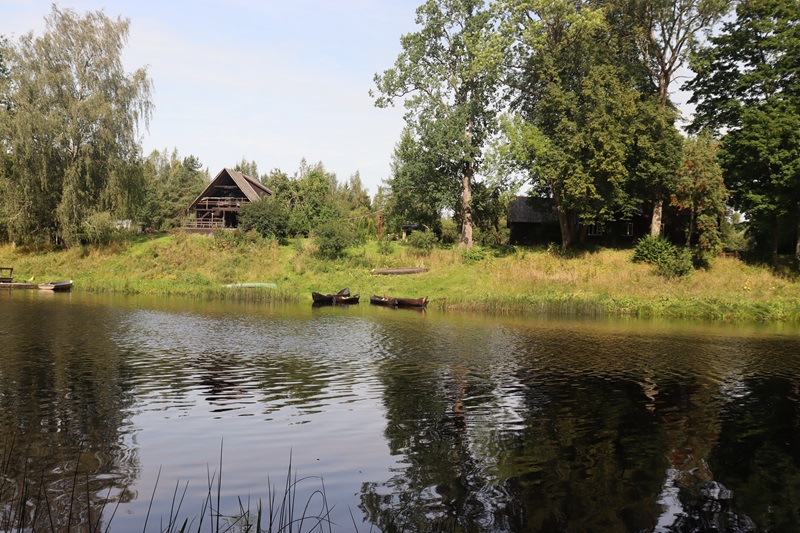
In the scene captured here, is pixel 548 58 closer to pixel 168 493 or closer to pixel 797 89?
pixel 797 89

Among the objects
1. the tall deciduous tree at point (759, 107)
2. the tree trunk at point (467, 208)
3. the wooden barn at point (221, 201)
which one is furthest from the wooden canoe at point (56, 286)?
the tall deciduous tree at point (759, 107)

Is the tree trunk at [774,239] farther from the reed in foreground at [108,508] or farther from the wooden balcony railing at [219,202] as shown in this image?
the wooden balcony railing at [219,202]

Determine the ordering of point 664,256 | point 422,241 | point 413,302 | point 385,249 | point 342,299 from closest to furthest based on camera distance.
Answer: point 413,302, point 342,299, point 664,256, point 422,241, point 385,249

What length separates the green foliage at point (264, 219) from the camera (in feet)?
203

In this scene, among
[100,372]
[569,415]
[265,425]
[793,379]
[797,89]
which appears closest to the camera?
[265,425]

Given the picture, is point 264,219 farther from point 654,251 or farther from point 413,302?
point 654,251

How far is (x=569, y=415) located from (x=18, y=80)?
2345 inches

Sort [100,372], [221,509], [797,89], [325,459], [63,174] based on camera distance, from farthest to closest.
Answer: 1. [63,174]
2. [797,89]
3. [100,372]
4. [325,459]
5. [221,509]

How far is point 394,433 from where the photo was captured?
1316 cm

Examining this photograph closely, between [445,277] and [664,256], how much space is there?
17739mm

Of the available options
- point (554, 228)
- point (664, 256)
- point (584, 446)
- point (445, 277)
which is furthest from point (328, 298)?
point (584, 446)

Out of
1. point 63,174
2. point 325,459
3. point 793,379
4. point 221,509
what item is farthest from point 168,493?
point 63,174

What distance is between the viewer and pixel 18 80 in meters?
55.7

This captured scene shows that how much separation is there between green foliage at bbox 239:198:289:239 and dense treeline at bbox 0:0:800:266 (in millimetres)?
195
